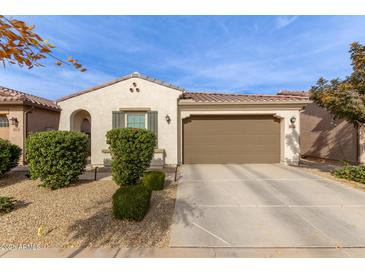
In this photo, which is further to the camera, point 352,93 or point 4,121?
point 4,121

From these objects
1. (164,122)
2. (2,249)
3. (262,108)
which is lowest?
(2,249)

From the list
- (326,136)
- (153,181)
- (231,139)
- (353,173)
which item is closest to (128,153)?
(153,181)

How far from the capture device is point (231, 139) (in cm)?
968

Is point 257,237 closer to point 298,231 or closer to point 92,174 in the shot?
point 298,231

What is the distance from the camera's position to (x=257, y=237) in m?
3.09

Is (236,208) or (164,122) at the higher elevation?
(164,122)

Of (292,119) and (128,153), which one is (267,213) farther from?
(292,119)

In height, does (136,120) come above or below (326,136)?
above

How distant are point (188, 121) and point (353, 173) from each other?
22.6 feet

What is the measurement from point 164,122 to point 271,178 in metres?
5.15

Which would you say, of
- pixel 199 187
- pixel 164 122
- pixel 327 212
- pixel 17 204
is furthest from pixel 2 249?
pixel 164 122

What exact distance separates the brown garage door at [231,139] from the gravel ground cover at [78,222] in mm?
4628

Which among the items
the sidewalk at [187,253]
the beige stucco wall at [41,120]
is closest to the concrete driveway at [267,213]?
the sidewalk at [187,253]

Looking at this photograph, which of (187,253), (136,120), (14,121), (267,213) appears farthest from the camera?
(14,121)
